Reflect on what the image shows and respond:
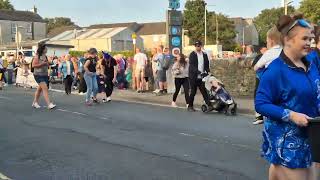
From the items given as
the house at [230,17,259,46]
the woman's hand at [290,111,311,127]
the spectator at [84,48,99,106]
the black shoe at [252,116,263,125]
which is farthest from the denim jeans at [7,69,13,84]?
the house at [230,17,259,46]

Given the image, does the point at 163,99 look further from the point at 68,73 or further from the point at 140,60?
the point at 68,73

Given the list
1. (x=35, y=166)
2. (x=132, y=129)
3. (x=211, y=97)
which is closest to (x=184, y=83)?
(x=211, y=97)

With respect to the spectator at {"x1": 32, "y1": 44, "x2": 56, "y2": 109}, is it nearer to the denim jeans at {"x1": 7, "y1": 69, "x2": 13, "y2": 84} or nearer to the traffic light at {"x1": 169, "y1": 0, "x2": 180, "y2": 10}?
the traffic light at {"x1": 169, "y1": 0, "x2": 180, "y2": 10}

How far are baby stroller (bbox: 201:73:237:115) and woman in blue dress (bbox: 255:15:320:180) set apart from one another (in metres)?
8.89

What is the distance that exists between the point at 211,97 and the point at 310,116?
925 centimetres

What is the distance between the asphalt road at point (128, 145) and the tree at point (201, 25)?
67.7 meters

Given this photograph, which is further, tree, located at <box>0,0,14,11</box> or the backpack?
tree, located at <box>0,0,14,11</box>

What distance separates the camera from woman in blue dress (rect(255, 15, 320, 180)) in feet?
12.1

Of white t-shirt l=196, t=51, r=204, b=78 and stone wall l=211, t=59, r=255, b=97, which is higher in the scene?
white t-shirt l=196, t=51, r=204, b=78

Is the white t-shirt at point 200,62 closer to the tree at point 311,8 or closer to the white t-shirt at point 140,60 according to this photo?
the white t-shirt at point 140,60

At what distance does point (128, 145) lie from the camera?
28.5ft

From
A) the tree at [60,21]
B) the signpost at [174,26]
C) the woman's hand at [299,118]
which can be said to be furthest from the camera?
the tree at [60,21]

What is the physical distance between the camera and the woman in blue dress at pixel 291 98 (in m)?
3.70

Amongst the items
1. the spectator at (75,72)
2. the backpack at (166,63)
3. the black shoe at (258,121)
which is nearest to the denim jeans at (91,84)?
the backpack at (166,63)
